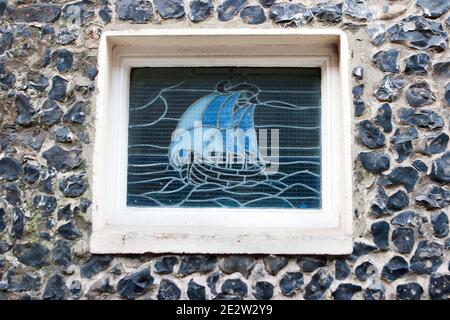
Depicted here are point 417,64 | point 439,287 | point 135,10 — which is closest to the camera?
point 439,287

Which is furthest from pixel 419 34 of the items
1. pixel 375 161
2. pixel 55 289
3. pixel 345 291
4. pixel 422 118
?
pixel 55 289

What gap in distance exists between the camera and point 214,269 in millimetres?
2809

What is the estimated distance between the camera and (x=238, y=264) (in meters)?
Result: 2.80

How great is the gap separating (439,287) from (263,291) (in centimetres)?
85

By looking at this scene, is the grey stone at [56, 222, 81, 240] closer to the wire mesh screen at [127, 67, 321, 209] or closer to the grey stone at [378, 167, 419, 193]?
the wire mesh screen at [127, 67, 321, 209]

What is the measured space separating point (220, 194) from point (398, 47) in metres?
1.19

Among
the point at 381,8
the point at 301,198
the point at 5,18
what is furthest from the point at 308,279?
the point at 5,18

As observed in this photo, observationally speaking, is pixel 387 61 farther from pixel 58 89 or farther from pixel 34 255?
pixel 34 255

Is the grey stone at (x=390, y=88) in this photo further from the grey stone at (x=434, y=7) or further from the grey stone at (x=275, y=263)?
the grey stone at (x=275, y=263)

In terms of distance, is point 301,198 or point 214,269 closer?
point 214,269

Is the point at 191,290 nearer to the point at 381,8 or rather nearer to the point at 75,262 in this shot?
the point at 75,262

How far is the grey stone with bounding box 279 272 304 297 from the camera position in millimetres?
2783

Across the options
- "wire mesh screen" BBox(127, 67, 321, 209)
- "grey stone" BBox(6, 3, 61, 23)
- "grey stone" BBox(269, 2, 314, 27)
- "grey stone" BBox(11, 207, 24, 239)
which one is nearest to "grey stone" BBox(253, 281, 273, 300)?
"wire mesh screen" BBox(127, 67, 321, 209)

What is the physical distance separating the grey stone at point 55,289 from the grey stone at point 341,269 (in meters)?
1.35
